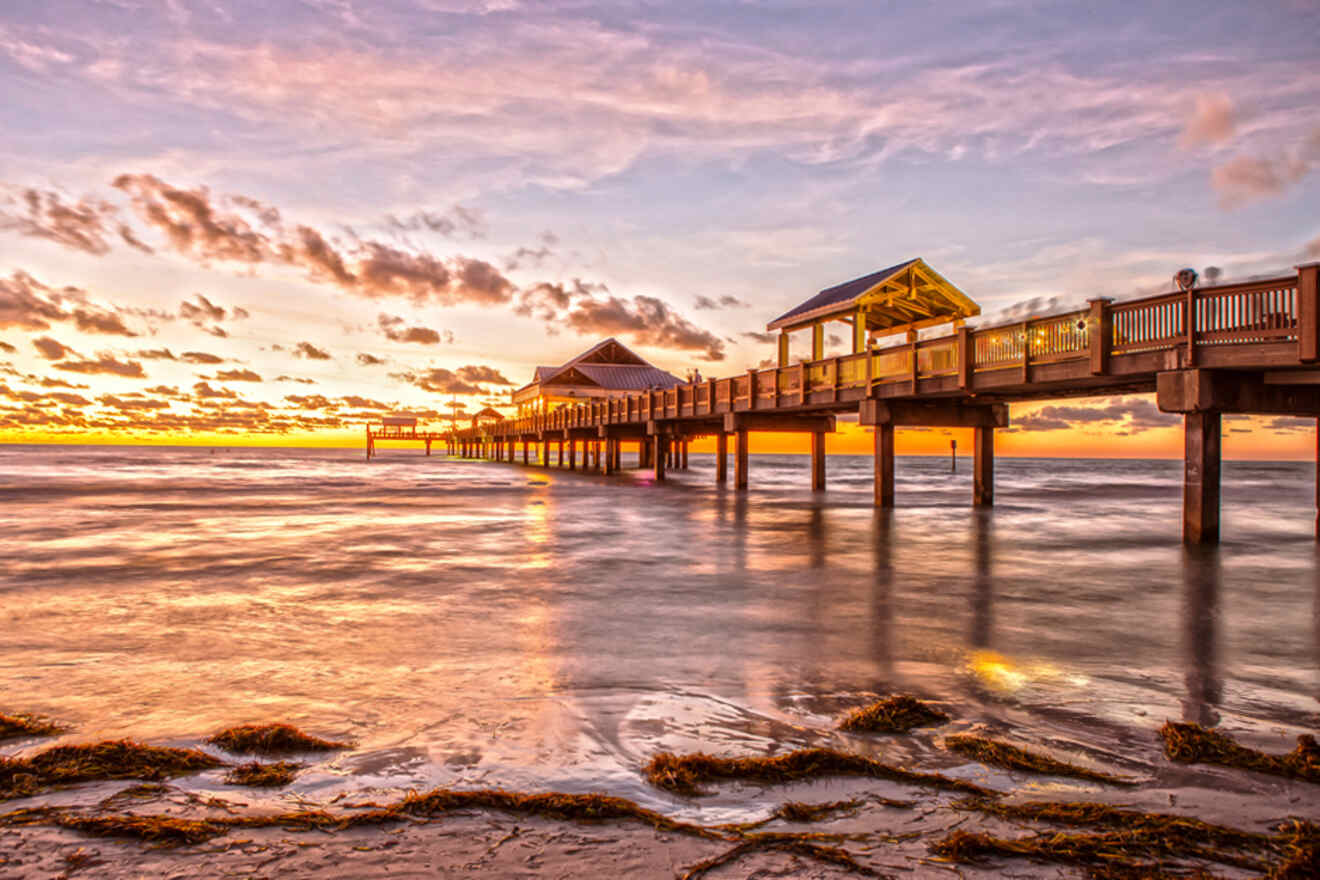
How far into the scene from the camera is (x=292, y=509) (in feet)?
72.3

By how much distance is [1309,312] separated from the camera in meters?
10.6

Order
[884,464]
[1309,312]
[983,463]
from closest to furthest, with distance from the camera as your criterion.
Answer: [1309,312], [884,464], [983,463]

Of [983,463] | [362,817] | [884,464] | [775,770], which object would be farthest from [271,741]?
[983,463]

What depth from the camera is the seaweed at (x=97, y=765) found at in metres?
3.40

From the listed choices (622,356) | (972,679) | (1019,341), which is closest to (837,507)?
(1019,341)

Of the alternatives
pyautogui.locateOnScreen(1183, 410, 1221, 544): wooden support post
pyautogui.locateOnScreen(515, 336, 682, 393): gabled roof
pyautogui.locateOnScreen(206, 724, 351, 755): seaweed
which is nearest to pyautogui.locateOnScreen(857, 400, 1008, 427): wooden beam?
pyautogui.locateOnScreen(1183, 410, 1221, 544): wooden support post

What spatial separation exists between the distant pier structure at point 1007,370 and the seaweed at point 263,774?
1318 centimetres

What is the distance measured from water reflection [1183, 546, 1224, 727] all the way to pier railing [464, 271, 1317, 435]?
11.5 ft

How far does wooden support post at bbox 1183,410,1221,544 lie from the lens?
478 inches

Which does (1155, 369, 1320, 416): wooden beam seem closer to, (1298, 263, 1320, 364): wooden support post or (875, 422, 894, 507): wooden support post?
(1298, 263, 1320, 364): wooden support post

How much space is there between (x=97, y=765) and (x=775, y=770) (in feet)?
A: 10.2

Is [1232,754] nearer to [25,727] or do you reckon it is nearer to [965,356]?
[25,727]

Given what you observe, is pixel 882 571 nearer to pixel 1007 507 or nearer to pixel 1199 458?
pixel 1199 458

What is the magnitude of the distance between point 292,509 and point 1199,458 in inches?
845
